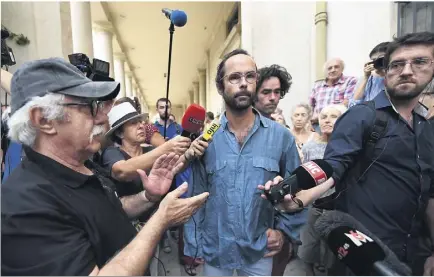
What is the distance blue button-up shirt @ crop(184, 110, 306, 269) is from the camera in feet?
5.37

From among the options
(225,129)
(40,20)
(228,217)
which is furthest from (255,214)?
(40,20)

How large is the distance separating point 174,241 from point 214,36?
31.5 feet

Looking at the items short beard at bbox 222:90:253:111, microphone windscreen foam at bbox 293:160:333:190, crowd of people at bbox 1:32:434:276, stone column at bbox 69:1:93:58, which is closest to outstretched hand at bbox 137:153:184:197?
crowd of people at bbox 1:32:434:276

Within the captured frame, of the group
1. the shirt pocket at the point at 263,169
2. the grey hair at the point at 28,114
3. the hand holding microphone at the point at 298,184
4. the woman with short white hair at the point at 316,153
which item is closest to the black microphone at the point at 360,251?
the hand holding microphone at the point at 298,184

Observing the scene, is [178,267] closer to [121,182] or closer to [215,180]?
[121,182]

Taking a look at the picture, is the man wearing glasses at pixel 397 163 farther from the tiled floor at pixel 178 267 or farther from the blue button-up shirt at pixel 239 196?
the tiled floor at pixel 178 267

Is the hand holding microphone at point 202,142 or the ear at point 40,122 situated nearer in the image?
the ear at point 40,122

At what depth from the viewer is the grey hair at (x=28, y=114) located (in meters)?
1.08

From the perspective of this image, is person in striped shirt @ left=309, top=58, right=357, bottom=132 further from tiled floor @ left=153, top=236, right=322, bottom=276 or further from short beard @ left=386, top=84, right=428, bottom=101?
short beard @ left=386, top=84, right=428, bottom=101

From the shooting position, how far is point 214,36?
11594mm

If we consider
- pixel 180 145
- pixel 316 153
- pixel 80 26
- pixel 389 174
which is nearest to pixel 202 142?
pixel 180 145

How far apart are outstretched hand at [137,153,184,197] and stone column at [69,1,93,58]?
5180 mm

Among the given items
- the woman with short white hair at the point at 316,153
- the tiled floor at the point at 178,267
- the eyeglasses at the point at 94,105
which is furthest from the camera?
the tiled floor at the point at 178,267

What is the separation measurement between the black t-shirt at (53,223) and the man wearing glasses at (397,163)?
105 cm
